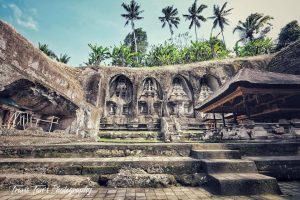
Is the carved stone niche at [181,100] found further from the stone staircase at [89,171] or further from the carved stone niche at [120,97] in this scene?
the stone staircase at [89,171]

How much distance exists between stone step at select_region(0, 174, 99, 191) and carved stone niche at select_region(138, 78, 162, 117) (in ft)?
69.6

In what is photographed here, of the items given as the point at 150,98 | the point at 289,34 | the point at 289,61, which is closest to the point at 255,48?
the point at 289,34

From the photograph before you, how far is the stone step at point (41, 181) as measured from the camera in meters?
3.56

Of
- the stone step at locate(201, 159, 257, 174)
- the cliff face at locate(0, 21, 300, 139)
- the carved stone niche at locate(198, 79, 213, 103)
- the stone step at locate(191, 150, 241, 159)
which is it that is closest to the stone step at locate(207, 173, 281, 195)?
the stone step at locate(201, 159, 257, 174)

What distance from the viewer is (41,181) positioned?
365cm

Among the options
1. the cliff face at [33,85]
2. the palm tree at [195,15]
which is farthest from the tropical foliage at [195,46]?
the cliff face at [33,85]

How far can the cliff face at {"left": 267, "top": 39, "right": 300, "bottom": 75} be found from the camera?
16594 mm

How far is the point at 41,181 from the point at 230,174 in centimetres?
404

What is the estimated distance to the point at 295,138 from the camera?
6551 mm

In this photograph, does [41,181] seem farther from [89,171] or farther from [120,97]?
[120,97]

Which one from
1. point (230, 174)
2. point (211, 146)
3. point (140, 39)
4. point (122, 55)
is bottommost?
point (230, 174)

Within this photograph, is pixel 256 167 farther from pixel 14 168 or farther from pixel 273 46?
pixel 273 46

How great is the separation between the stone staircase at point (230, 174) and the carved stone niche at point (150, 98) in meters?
20.3

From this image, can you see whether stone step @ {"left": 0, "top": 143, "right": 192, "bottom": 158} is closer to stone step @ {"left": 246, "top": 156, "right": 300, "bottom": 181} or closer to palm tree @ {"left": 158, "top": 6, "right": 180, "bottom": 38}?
stone step @ {"left": 246, "top": 156, "right": 300, "bottom": 181}
